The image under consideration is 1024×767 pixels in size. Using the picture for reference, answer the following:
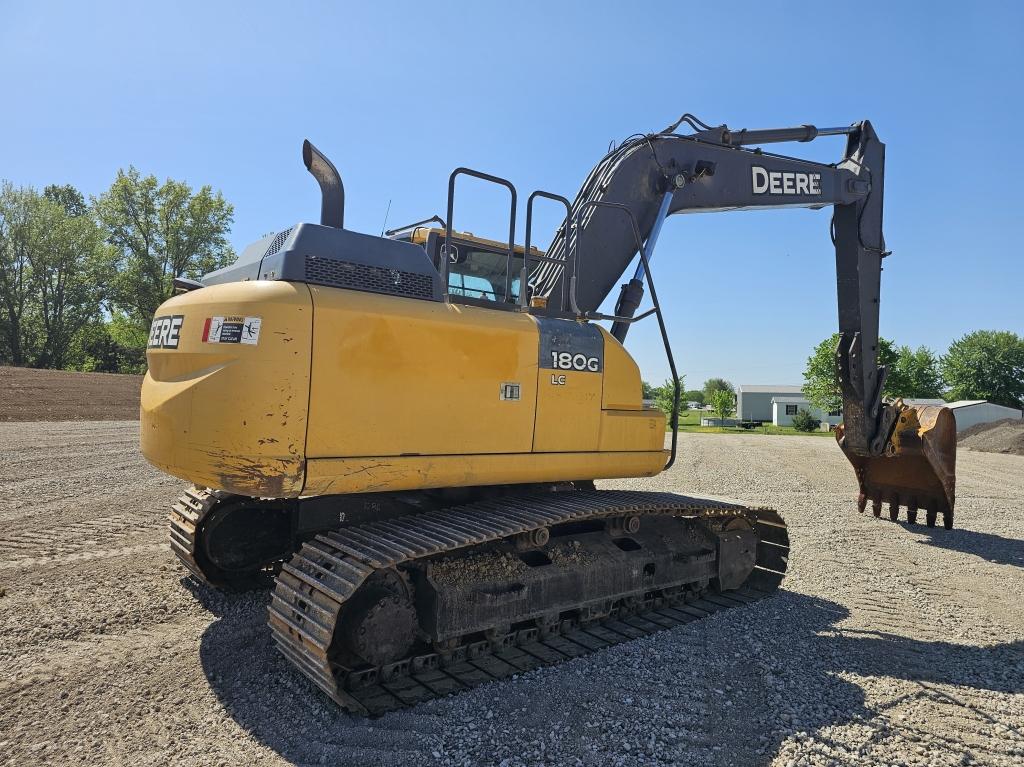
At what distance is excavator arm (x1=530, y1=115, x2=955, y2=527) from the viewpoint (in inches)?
225

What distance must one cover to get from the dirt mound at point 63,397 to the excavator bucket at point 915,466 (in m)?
21.8

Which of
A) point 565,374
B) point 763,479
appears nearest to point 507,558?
point 565,374

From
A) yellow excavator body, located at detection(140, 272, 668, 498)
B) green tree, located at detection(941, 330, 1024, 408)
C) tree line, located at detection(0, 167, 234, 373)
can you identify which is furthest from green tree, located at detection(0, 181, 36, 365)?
green tree, located at detection(941, 330, 1024, 408)

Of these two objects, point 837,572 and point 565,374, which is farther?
point 837,572

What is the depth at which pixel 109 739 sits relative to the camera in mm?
3281

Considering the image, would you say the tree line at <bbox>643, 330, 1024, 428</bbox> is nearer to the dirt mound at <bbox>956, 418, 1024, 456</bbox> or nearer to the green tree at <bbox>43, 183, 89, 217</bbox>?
the dirt mound at <bbox>956, 418, 1024, 456</bbox>

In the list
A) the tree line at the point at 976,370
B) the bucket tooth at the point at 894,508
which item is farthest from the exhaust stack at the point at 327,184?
the tree line at the point at 976,370

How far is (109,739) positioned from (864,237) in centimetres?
842

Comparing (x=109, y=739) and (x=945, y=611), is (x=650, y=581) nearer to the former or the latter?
(x=945, y=611)

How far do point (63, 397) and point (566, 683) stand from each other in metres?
24.5

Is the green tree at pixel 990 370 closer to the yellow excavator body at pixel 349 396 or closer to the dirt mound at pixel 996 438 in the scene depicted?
the dirt mound at pixel 996 438

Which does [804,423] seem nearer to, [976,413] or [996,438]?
[976,413]

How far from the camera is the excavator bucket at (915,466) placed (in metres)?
8.74

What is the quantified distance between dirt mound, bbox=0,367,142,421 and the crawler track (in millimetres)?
20179
